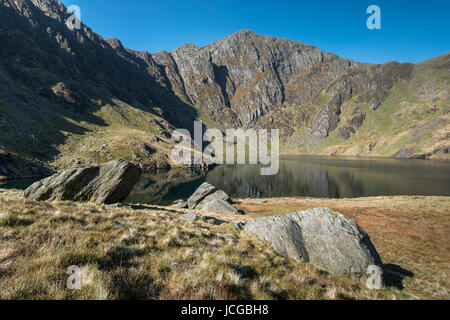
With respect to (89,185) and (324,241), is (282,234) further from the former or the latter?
(89,185)

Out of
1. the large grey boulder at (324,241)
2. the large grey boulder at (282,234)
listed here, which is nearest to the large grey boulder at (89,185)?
the large grey boulder at (282,234)

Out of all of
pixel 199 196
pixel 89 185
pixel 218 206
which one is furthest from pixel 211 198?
pixel 89 185

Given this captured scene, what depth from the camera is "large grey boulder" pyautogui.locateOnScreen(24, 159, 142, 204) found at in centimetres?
1752

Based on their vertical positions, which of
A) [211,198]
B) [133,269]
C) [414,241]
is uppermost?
[133,269]

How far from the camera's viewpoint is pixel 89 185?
18906 millimetres

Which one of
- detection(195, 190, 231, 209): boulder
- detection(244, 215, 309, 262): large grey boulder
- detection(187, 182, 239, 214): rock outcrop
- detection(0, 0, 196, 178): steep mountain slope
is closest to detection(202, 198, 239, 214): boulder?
detection(187, 182, 239, 214): rock outcrop

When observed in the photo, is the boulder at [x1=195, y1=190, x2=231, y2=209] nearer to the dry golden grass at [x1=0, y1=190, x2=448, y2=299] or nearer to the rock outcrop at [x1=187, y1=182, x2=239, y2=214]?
the rock outcrop at [x1=187, y1=182, x2=239, y2=214]

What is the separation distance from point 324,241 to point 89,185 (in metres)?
21.7

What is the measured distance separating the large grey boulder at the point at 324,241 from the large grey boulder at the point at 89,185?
15775 mm

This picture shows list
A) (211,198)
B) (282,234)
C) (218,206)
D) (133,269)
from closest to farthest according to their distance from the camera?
(133,269), (282,234), (218,206), (211,198)

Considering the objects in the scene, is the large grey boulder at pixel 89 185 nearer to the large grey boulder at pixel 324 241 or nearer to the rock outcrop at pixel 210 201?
the rock outcrop at pixel 210 201

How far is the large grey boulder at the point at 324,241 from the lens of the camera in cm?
903

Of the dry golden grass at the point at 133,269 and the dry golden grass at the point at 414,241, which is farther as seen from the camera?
the dry golden grass at the point at 414,241

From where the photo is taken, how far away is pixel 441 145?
565 feet
